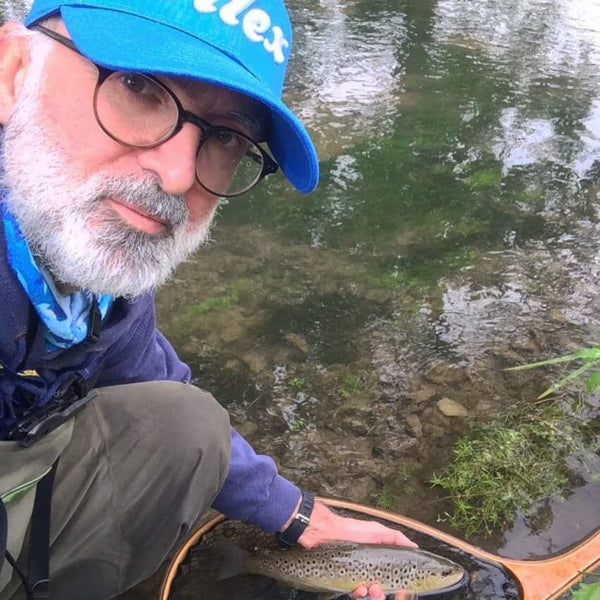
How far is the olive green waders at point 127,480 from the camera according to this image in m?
2.01

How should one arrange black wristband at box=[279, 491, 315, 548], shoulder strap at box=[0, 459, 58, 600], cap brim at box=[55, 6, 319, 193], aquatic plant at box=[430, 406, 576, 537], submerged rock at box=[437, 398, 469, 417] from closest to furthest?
cap brim at box=[55, 6, 319, 193] < shoulder strap at box=[0, 459, 58, 600] < black wristband at box=[279, 491, 315, 548] < aquatic plant at box=[430, 406, 576, 537] < submerged rock at box=[437, 398, 469, 417]

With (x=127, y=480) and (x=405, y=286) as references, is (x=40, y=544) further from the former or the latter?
(x=405, y=286)

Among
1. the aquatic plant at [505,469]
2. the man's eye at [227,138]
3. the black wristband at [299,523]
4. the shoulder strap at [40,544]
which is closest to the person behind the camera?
the man's eye at [227,138]

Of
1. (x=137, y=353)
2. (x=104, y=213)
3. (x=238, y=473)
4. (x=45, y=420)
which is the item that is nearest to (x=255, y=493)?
(x=238, y=473)

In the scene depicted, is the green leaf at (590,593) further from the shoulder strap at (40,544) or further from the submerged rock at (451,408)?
the shoulder strap at (40,544)

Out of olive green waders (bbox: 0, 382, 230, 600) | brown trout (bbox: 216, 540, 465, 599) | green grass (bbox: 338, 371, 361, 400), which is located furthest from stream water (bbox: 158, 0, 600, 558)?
olive green waders (bbox: 0, 382, 230, 600)

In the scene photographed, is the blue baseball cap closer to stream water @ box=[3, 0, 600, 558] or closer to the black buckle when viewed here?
the black buckle

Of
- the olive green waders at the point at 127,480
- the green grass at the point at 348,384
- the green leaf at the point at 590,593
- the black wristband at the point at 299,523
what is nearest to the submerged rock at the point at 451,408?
the green grass at the point at 348,384

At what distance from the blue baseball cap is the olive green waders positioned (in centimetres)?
109

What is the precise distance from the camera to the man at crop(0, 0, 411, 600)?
5.04 feet

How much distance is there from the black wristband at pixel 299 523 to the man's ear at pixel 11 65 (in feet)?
5.45

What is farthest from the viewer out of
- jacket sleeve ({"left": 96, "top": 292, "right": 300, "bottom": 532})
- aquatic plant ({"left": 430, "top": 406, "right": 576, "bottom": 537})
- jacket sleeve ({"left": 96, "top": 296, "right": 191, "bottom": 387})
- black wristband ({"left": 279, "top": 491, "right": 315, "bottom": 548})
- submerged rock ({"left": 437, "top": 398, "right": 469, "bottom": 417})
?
submerged rock ({"left": 437, "top": 398, "right": 469, "bottom": 417})

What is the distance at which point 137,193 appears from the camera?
1593 mm

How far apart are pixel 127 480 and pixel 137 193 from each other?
1.03 m
